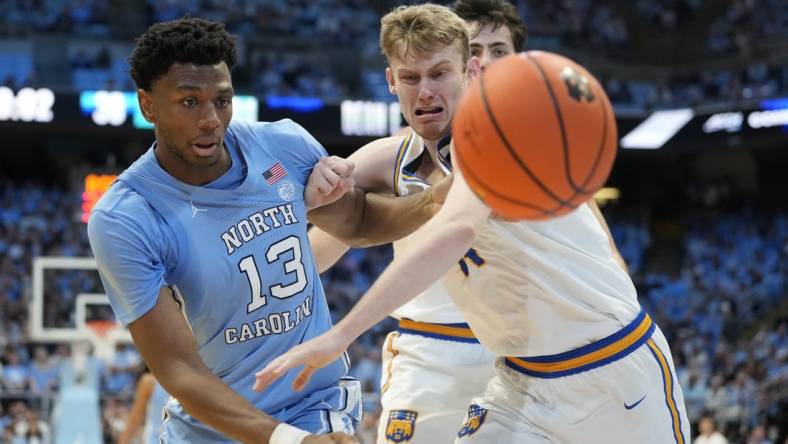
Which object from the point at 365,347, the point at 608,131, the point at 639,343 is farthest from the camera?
the point at 365,347

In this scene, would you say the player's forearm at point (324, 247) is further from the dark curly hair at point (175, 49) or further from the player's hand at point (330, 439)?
the player's hand at point (330, 439)

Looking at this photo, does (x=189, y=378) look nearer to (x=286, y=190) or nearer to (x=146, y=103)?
(x=286, y=190)

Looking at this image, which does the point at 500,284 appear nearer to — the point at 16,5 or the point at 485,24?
the point at 485,24

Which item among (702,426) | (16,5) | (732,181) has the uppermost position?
(16,5)

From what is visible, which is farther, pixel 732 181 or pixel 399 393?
pixel 732 181

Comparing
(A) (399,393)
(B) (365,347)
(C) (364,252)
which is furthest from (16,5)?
(A) (399,393)

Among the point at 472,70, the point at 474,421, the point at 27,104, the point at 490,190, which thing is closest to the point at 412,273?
the point at 490,190

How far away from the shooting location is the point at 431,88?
4094 mm

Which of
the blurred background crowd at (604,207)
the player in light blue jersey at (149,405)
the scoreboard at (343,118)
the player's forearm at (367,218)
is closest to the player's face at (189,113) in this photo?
the player's forearm at (367,218)

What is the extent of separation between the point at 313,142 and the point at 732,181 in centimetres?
2673

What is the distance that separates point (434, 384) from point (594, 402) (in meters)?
1.15

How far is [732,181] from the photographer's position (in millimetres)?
29188

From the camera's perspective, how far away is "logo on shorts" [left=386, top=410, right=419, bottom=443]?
16.0ft

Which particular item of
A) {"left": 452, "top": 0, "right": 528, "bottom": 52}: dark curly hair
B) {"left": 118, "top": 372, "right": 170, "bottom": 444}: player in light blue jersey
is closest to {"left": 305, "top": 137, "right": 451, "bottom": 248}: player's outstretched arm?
{"left": 452, "top": 0, "right": 528, "bottom": 52}: dark curly hair
